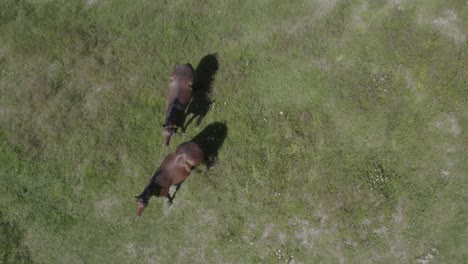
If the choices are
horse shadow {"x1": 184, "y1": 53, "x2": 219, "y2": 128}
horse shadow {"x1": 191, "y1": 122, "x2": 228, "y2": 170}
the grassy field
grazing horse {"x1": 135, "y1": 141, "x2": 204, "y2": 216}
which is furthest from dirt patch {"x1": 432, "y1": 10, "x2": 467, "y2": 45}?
grazing horse {"x1": 135, "y1": 141, "x2": 204, "y2": 216}

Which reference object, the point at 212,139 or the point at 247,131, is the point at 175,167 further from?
the point at 247,131

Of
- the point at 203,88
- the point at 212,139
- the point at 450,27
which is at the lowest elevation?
the point at 212,139

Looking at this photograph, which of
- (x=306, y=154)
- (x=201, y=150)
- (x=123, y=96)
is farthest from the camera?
(x=123, y=96)

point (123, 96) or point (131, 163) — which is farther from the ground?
point (123, 96)

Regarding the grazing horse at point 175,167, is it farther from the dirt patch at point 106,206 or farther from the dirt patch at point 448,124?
the dirt patch at point 448,124

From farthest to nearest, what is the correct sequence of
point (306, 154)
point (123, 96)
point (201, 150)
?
point (123, 96) < point (306, 154) < point (201, 150)

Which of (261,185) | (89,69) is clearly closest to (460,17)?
(261,185)

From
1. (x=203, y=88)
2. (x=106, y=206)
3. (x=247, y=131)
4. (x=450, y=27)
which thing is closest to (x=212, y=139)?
(x=247, y=131)

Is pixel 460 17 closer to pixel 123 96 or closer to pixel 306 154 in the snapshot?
pixel 306 154
